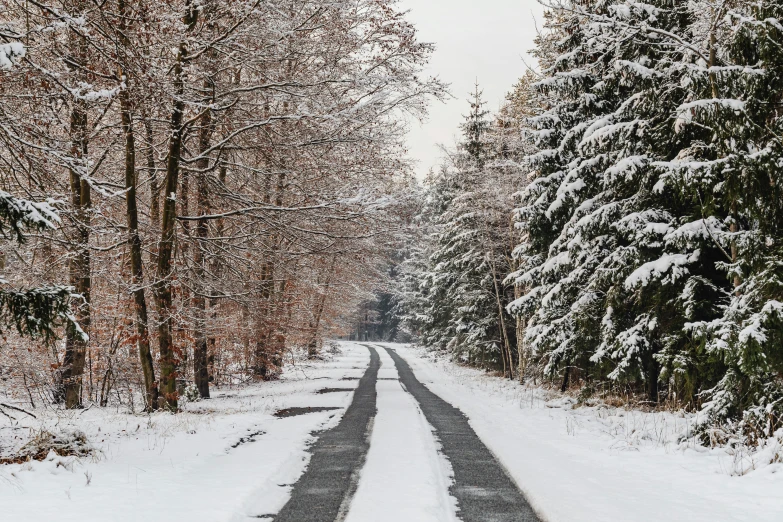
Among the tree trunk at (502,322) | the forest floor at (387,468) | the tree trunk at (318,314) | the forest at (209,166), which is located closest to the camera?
the forest floor at (387,468)

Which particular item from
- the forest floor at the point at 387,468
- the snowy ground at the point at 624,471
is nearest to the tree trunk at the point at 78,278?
the forest floor at the point at 387,468

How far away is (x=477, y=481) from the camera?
268 inches

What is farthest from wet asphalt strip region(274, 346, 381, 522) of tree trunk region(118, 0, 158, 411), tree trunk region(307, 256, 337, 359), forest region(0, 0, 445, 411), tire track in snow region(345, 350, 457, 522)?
tree trunk region(307, 256, 337, 359)

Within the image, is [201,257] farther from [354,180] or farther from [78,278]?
[354,180]

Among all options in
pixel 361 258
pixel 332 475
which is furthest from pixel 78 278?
pixel 332 475

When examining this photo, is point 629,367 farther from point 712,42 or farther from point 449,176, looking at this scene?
point 449,176

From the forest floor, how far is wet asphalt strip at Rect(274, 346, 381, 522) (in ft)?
0.18

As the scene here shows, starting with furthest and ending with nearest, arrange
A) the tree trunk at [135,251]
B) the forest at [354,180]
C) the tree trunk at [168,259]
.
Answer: the tree trunk at [168,259]
the tree trunk at [135,251]
the forest at [354,180]

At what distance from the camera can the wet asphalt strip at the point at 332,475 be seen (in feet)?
18.0

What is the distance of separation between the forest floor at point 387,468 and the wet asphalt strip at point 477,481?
40 millimetres

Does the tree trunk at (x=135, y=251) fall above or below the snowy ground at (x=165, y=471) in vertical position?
Answer: above

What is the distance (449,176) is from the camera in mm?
25922

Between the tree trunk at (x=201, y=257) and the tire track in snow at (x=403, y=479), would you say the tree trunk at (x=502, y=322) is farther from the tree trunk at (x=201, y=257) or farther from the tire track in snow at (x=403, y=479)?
the tire track in snow at (x=403, y=479)

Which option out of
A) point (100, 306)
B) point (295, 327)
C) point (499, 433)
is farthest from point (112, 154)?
point (499, 433)
